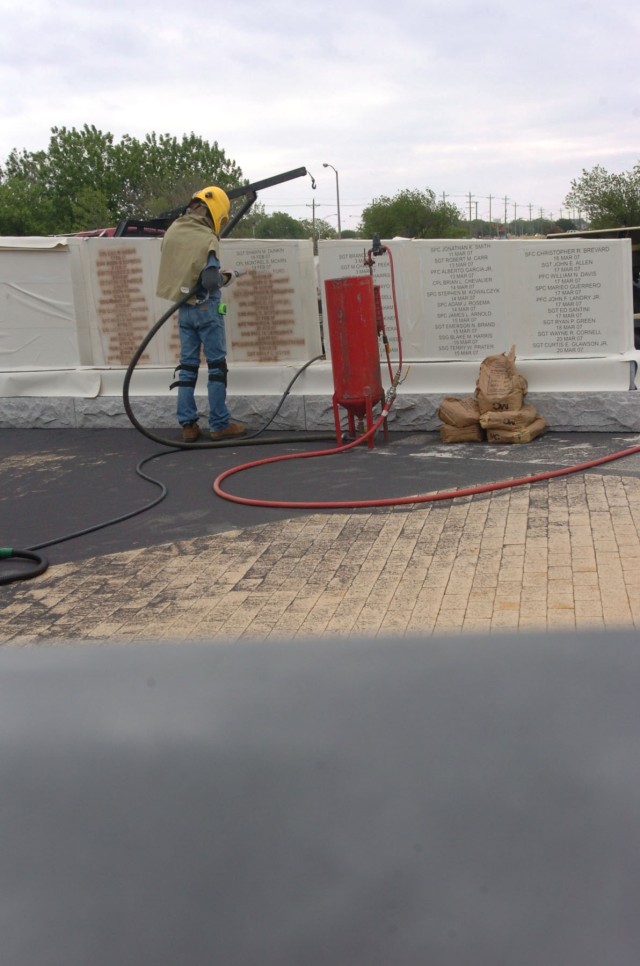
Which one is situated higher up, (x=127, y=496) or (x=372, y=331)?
(x=372, y=331)

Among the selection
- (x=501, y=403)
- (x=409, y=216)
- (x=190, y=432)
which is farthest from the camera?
(x=409, y=216)

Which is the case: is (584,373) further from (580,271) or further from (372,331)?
(372,331)

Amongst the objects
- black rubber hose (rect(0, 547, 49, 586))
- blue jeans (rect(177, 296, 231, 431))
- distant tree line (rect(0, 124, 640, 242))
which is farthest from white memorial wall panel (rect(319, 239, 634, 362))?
distant tree line (rect(0, 124, 640, 242))

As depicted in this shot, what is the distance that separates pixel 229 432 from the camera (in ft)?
30.6

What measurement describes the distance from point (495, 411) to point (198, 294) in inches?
110

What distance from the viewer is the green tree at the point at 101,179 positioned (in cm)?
6938

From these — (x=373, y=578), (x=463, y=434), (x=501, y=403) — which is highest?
(x=501, y=403)

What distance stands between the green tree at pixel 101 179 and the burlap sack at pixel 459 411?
6335cm

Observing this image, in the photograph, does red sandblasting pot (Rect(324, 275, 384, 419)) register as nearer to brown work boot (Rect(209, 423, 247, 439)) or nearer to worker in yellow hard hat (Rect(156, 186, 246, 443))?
worker in yellow hard hat (Rect(156, 186, 246, 443))

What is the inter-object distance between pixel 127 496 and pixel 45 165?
7303 cm

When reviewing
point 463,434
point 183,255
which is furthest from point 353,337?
point 183,255

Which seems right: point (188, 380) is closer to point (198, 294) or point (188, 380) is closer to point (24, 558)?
point (198, 294)

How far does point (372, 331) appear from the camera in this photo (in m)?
8.45

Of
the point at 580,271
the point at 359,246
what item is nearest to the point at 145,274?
the point at 359,246
